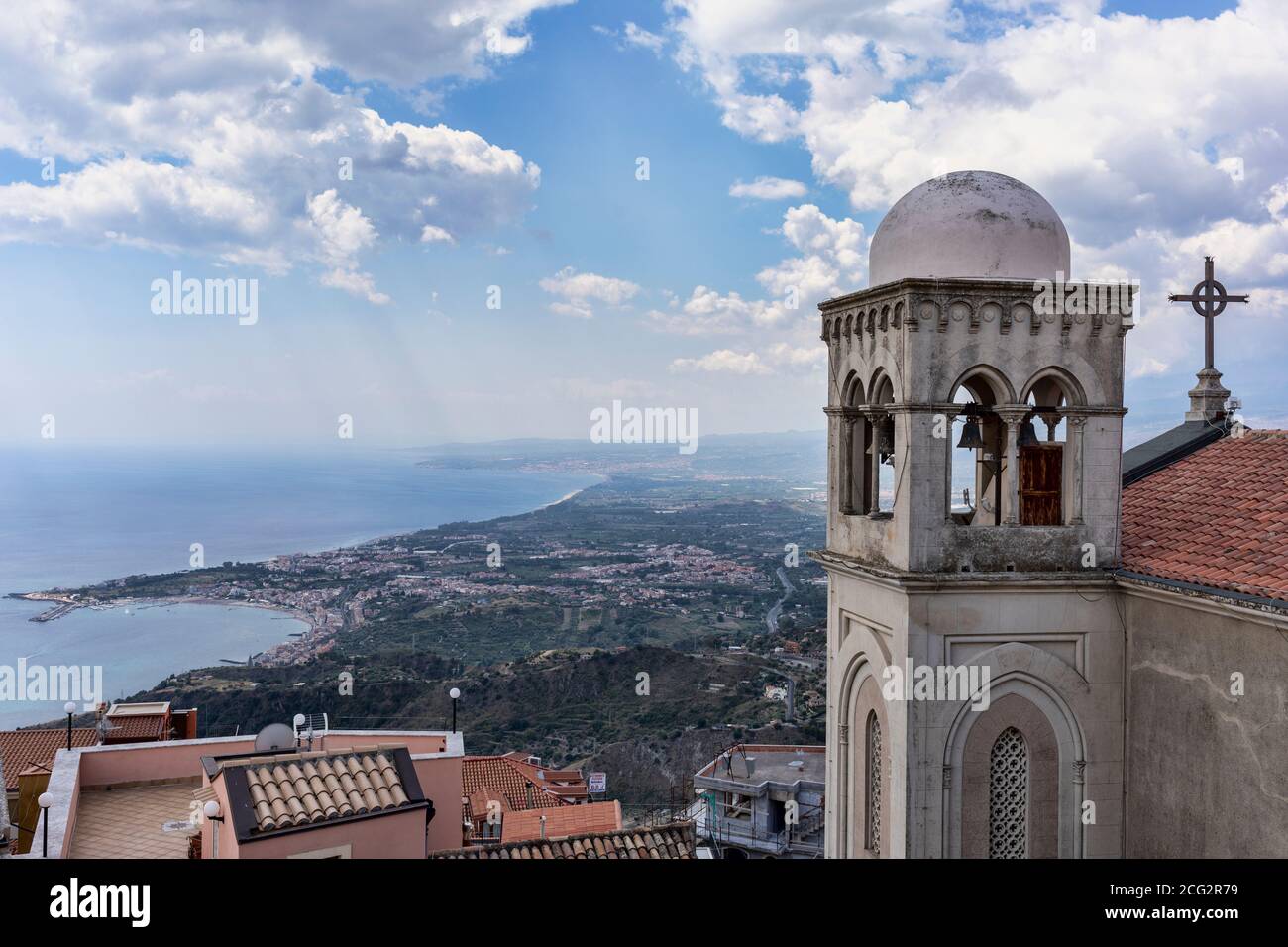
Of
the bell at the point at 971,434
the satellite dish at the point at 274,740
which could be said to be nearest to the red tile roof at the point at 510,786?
the satellite dish at the point at 274,740

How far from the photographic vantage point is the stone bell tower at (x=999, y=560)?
32.0ft

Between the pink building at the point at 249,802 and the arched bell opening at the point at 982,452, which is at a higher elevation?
the arched bell opening at the point at 982,452

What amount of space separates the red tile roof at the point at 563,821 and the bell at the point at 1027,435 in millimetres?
13123

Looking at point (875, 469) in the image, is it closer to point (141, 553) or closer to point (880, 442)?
point (880, 442)

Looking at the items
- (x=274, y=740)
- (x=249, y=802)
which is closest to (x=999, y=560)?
(x=249, y=802)

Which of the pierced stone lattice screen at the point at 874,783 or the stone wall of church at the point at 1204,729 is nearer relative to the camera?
the stone wall of church at the point at 1204,729

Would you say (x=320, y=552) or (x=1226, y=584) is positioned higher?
(x=1226, y=584)

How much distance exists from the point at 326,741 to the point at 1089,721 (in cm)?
1113

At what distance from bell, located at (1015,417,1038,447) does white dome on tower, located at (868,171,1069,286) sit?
1584 millimetres

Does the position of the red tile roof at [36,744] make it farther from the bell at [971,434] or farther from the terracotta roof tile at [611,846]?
the bell at [971,434]

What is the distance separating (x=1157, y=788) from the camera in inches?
371

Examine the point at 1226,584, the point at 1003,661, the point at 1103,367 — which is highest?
the point at 1103,367
